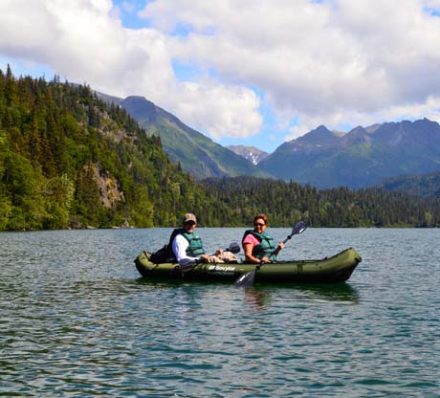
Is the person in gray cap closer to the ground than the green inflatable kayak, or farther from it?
farther from it

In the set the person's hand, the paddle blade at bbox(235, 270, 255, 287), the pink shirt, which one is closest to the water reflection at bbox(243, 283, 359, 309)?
the paddle blade at bbox(235, 270, 255, 287)

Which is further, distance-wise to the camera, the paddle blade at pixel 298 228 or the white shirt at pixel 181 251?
the paddle blade at pixel 298 228

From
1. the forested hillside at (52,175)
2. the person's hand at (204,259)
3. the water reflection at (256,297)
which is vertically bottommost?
the water reflection at (256,297)

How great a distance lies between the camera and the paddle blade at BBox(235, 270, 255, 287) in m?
27.8

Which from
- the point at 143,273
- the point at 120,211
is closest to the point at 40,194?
the point at 120,211

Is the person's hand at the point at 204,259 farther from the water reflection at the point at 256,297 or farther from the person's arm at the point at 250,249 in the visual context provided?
the water reflection at the point at 256,297

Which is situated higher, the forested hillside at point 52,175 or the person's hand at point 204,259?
the forested hillside at point 52,175

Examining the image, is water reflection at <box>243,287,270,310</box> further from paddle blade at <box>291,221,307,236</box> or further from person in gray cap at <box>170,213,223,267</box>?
paddle blade at <box>291,221,307,236</box>

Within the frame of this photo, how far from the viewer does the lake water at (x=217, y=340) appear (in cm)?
1250

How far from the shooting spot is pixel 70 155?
566 feet

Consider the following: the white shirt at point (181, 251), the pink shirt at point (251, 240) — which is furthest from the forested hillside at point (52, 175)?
the pink shirt at point (251, 240)

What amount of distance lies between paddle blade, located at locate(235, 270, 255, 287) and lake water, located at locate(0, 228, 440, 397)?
0.50 meters

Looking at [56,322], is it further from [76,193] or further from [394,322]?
[76,193]

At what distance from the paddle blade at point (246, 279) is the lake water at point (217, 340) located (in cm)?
50
